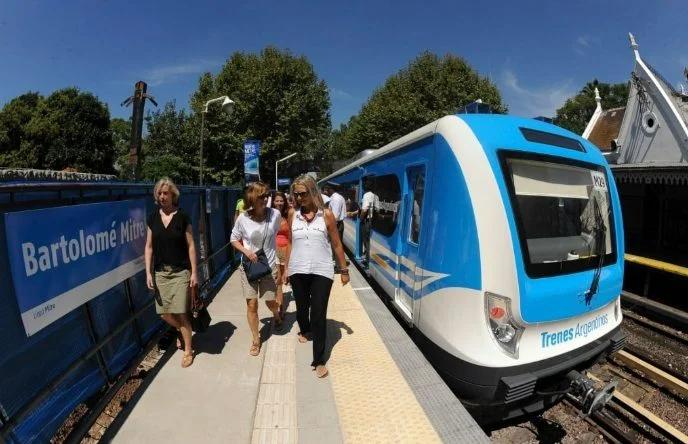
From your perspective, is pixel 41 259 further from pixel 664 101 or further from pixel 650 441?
pixel 664 101

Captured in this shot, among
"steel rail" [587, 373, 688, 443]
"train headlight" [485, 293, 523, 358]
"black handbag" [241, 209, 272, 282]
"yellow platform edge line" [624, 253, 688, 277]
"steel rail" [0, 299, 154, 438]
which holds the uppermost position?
"black handbag" [241, 209, 272, 282]

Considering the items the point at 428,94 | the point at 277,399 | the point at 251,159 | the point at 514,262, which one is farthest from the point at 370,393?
the point at 428,94

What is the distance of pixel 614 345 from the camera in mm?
3869

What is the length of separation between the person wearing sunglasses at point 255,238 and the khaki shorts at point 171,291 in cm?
60

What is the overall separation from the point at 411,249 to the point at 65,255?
3367 mm

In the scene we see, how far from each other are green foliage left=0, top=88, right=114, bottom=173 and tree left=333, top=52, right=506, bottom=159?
26232 mm

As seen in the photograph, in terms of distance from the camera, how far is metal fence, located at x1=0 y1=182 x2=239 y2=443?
7.59 ft

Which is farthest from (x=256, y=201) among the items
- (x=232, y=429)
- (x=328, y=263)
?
(x=232, y=429)

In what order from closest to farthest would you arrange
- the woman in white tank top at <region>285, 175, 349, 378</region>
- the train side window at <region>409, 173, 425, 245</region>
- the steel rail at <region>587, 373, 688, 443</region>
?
1. the woman in white tank top at <region>285, 175, 349, 378</region>
2. the steel rail at <region>587, 373, 688, 443</region>
3. the train side window at <region>409, 173, 425, 245</region>

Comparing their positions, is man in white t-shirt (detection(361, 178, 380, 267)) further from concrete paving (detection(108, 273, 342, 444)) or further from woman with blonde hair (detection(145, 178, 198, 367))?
woman with blonde hair (detection(145, 178, 198, 367))

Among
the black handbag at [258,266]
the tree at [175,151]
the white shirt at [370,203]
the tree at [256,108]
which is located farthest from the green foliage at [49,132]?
the black handbag at [258,266]

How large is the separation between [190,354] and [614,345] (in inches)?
166

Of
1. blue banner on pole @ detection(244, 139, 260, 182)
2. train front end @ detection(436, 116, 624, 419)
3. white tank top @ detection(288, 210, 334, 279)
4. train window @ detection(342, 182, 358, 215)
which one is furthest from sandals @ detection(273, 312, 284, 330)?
blue banner on pole @ detection(244, 139, 260, 182)

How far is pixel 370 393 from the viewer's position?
11.0 feet
